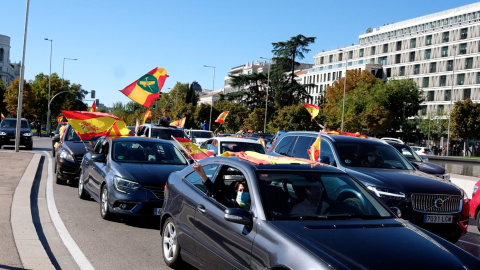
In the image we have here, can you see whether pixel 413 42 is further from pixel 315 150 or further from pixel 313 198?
pixel 313 198

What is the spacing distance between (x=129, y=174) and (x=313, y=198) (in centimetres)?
494

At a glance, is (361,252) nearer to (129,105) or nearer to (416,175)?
(416,175)

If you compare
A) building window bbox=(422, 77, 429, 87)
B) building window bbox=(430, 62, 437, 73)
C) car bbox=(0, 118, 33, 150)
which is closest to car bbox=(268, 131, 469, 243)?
car bbox=(0, 118, 33, 150)

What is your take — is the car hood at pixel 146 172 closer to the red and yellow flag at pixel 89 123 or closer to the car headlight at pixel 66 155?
the red and yellow flag at pixel 89 123

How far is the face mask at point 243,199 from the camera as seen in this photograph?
5.31 m

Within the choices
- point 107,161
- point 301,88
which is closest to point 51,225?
point 107,161

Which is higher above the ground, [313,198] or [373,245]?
[313,198]

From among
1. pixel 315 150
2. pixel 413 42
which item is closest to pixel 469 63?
pixel 413 42

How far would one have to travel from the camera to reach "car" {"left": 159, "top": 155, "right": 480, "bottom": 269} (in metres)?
4.20

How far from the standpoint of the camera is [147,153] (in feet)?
36.0

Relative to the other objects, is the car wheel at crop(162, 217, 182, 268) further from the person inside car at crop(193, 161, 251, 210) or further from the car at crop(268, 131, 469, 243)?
the car at crop(268, 131, 469, 243)

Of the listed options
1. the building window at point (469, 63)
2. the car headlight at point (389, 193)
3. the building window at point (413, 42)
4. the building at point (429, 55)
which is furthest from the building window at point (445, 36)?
the car headlight at point (389, 193)

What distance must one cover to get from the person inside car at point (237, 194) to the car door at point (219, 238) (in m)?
0.06

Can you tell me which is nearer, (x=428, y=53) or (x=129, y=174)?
(x=129, y=174)
